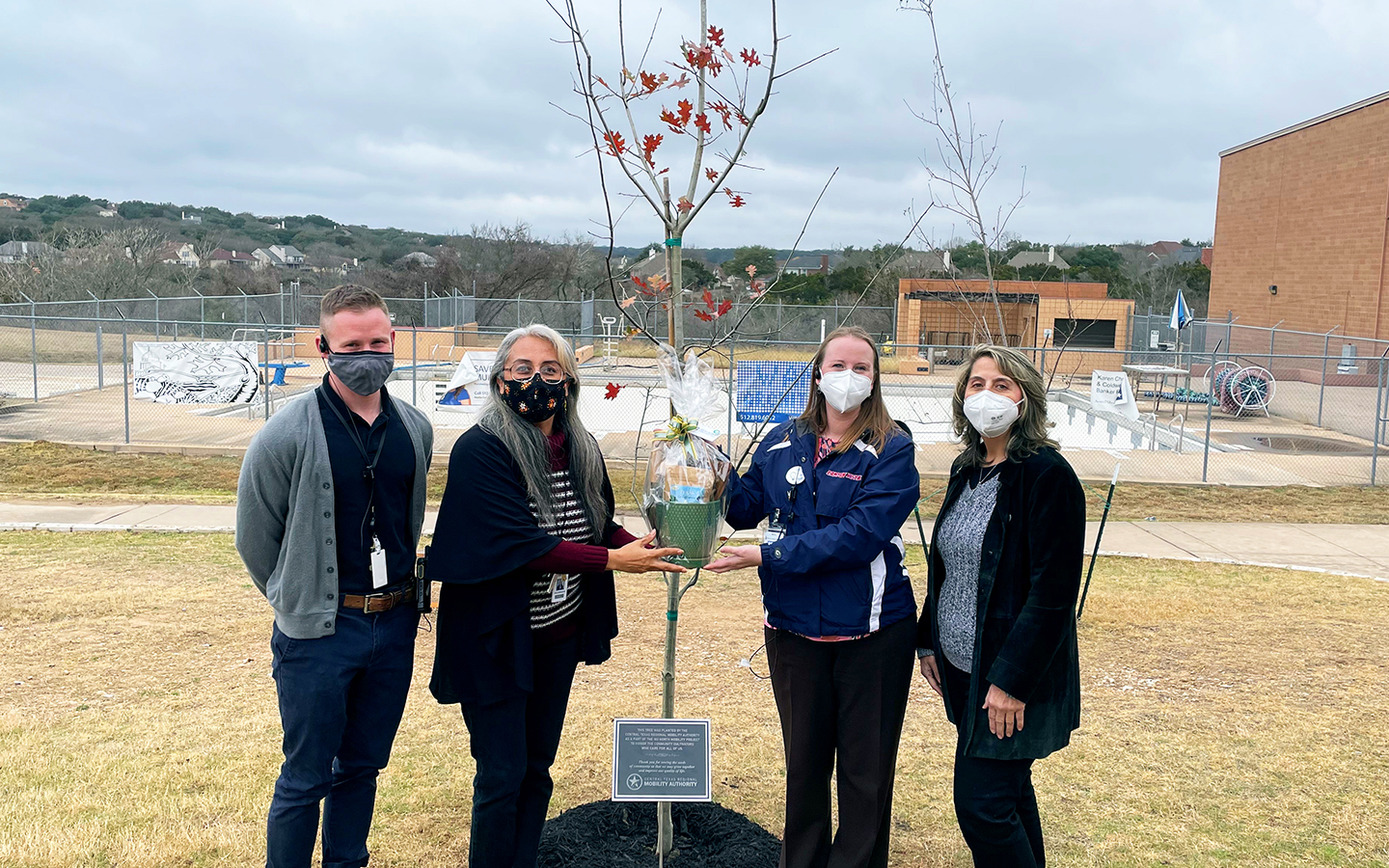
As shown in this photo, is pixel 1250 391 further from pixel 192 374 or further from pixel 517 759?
pixel 517 759

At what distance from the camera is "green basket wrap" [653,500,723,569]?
2930 millimetres

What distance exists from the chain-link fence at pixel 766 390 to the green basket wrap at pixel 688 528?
183 inches

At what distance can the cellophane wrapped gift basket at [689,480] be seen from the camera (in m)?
2.94

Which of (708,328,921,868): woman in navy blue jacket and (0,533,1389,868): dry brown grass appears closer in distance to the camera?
(708,328,921,868): woman in navy blue jacket

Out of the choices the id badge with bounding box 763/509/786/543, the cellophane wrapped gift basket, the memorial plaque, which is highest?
the cellophane wrapped gift basket

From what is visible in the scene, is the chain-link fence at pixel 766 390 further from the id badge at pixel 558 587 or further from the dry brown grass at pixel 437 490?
the id badge at pixel 558 587

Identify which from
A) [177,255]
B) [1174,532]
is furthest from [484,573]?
[177,255]

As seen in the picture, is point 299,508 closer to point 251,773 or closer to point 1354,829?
point 251,773

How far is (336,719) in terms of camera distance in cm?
289

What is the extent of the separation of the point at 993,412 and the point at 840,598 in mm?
710

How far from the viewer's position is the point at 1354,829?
13.3 feet

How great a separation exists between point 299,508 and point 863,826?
1927 mm

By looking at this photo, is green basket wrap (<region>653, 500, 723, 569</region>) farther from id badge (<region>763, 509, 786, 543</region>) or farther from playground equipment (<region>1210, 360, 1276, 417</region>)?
playground equipment (<region>1210, 360, 1276, 417</region>)

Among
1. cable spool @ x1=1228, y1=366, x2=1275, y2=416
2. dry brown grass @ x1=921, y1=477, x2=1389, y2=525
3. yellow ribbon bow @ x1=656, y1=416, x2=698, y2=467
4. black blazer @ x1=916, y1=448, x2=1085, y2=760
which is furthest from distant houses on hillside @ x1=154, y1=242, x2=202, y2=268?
black blazer @ x1=916, y1=448, x2=1085, y2=760
